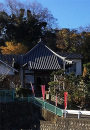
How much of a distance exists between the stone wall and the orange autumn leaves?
17.9m

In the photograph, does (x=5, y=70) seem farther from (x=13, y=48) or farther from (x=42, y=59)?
(x=13, y=48)

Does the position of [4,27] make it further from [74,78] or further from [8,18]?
[74,78]

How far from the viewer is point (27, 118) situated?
631 inches

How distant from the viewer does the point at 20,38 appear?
124 feet

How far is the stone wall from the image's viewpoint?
13.2m

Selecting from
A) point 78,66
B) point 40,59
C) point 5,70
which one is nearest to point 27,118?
point 5,70

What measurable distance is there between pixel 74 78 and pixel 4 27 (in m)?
24.6

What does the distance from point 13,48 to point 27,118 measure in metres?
19.3

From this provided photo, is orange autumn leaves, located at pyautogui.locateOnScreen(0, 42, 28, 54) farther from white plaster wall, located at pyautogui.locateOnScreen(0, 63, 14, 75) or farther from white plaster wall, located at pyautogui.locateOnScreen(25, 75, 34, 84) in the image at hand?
white plaster wall, located at pyautogui.locateOnScreen(0, 63, 14, 75)

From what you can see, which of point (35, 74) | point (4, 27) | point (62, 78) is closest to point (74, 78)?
point (62, 78)

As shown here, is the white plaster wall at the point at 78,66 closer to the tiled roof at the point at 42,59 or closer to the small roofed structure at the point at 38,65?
the small roofed structure at the point at 38,65

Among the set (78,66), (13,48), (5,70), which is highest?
(13,48)

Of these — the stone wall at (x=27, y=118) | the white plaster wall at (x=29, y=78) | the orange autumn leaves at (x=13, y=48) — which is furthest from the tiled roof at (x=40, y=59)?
the orange autumn leaves at (x=13, y=48)

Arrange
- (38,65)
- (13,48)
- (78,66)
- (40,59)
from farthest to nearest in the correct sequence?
(13,48) < (78,66) < (40,59) < (38,65)
